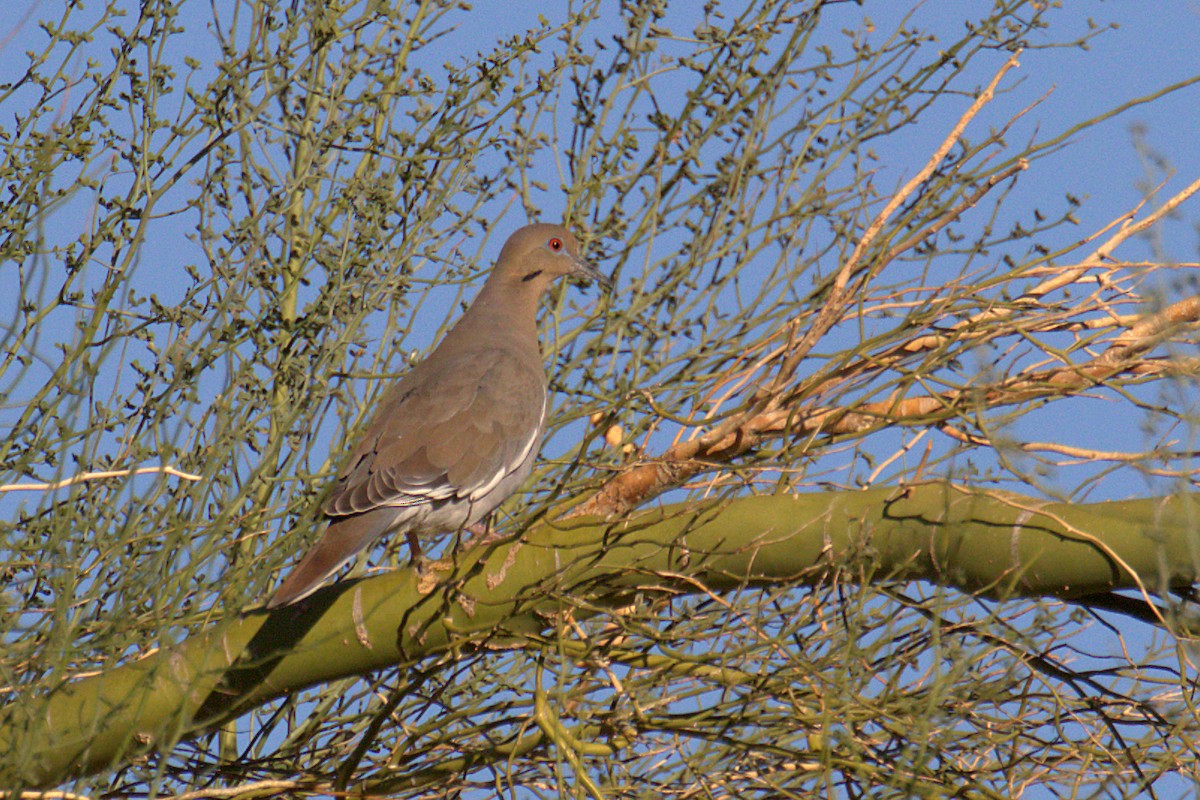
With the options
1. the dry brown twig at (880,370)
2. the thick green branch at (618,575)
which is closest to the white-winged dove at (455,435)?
the thick green branch at (618,575)

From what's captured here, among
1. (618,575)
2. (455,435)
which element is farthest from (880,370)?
(455,435)

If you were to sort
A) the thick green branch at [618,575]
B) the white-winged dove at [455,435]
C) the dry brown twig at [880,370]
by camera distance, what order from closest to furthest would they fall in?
1. the thick green branch at [618,575]
2. the dry brown twig at [880,370]
3. the white-winged dove at [455,435]

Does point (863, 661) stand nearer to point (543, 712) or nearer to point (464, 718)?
point (543, 712)

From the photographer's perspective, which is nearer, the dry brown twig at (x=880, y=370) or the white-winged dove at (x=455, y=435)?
the dry brown twig at (x=880, y=370)

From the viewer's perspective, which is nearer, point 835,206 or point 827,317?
point 827,317

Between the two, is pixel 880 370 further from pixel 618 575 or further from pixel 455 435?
pixel 455 435

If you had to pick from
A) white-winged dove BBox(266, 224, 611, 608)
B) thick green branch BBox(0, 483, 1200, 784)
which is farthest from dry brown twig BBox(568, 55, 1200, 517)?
white-winged dove BBox(266, 224, 611, 608)

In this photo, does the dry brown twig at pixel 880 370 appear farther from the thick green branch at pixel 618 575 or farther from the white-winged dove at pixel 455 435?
the white-winged dove at pixel 455 435

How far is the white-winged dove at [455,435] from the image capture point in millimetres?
4152

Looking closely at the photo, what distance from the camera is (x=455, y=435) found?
471 centimetres

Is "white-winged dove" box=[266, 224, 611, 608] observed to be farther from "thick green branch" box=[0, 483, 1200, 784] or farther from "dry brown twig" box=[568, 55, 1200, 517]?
"dry brown twig" box=[568, 55, 1200, 517]

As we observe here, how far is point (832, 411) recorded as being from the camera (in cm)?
349

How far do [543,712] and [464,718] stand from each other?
665 millimetres

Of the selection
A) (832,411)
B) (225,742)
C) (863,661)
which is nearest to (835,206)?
(832,411)
